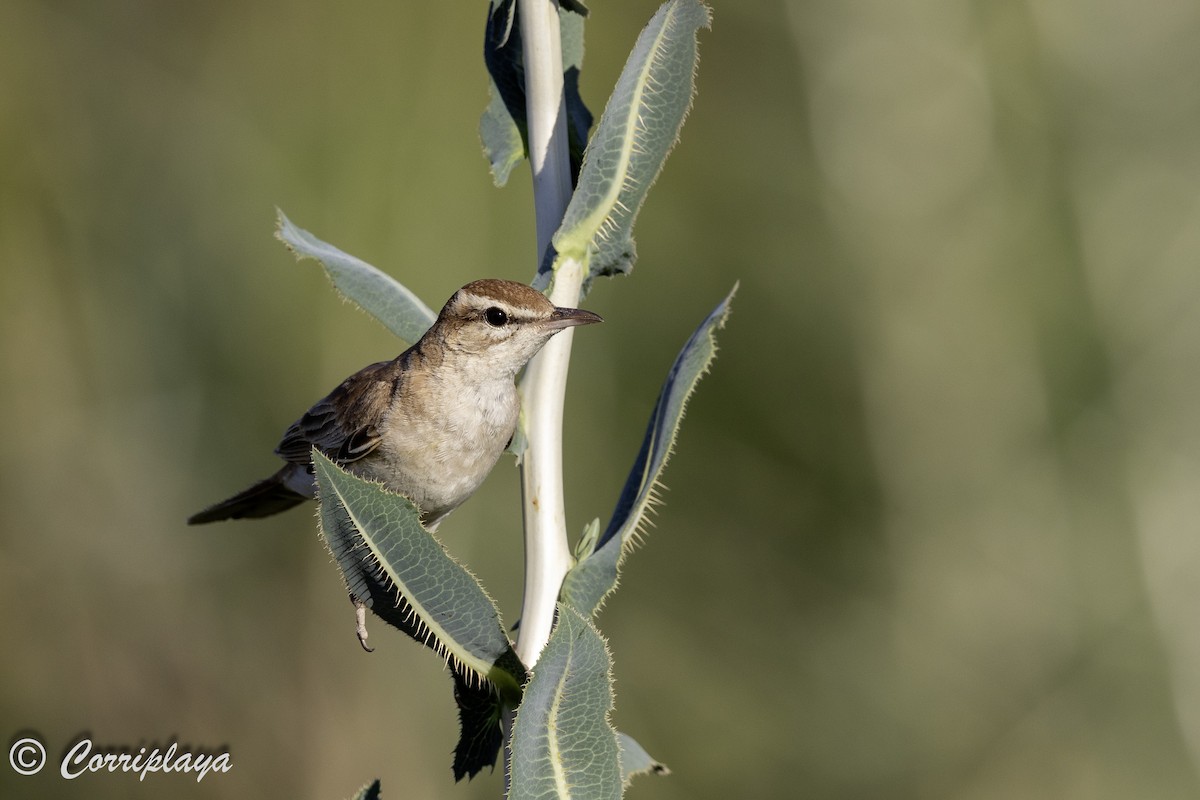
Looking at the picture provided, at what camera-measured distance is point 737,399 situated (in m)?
4.14

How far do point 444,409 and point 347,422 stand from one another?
1.31ft

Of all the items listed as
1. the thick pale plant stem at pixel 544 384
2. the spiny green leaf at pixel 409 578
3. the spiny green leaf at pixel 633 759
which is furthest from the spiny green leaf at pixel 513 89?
the spiny green leaf at pixel 633 759

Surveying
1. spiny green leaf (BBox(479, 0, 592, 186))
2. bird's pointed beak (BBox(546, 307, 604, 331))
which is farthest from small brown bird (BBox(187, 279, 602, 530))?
spiny green leaf (BBox(479, 0, 592, 186))

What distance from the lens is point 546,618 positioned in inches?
74.4

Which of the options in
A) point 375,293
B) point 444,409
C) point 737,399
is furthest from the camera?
point 737,399

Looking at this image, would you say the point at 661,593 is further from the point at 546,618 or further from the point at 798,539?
the point at 546,618

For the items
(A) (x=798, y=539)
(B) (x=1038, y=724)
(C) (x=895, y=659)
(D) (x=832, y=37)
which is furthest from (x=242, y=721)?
(D) (x=832, y=37)

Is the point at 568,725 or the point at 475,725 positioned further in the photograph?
the point at 475,725

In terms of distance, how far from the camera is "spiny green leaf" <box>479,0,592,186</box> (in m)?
2.07

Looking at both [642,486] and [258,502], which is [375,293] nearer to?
[642,486]

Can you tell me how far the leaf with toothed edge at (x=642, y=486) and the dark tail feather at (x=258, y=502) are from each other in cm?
174

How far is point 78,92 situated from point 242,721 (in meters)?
2.67

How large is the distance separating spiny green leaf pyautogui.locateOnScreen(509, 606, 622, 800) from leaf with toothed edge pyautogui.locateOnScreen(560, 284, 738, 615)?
0.74 ft

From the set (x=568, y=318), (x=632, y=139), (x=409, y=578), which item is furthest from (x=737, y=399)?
(x=409, y=578)
